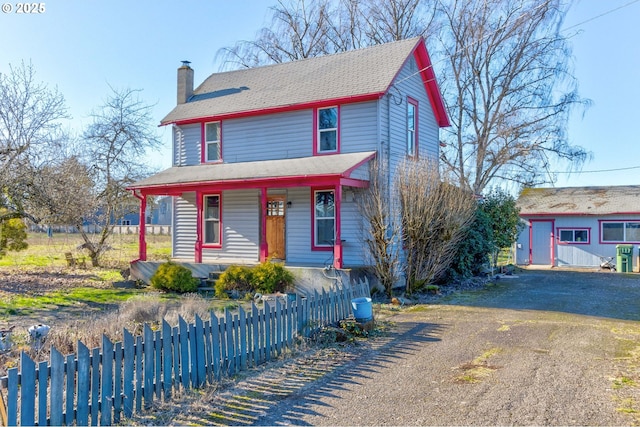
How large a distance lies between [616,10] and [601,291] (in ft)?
26.7

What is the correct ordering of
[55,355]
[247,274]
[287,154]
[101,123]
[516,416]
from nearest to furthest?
1. [55,355]
2. [516,416]
3. [247,274]
4. [287,154]
5. [101,123]

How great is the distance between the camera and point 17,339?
7.86 metres

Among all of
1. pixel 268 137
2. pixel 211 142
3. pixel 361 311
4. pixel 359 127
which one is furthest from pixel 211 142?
pixel 361 311

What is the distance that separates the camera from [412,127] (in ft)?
55.0

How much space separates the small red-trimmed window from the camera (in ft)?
57.6

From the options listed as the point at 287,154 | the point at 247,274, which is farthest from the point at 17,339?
the point at 287,154

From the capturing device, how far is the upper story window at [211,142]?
17953 millimetres

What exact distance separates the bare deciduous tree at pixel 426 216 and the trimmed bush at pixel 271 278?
11.5 feet

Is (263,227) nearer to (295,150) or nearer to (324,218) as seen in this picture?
(324,218)

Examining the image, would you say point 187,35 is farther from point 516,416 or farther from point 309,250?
point 516,416

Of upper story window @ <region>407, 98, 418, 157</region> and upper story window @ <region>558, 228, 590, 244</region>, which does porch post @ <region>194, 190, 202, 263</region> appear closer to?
upper story window @ <region>407, 98, 418, 157</region>

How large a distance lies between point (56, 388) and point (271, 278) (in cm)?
917

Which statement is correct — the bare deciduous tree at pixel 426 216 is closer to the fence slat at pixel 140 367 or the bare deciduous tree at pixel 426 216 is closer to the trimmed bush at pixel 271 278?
the trimmed bush at pixel 271 278

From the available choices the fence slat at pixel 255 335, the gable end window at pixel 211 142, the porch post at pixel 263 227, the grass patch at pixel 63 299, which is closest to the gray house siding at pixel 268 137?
the gable end window at pixel 211 142
